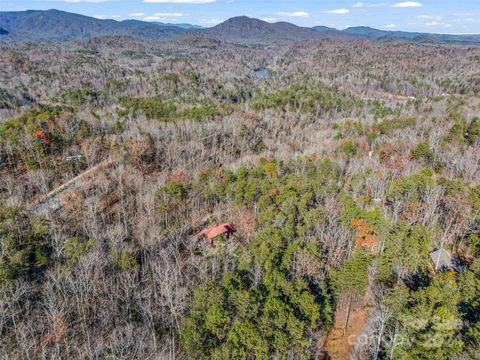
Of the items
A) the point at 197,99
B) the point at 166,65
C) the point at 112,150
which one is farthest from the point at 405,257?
the point at 166,65

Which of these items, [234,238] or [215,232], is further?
[215,232]

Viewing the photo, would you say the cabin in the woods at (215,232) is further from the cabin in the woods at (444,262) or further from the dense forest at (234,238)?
the cabin in the woods at (444,262)

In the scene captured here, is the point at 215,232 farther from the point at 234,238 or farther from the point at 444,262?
the point at 444,262

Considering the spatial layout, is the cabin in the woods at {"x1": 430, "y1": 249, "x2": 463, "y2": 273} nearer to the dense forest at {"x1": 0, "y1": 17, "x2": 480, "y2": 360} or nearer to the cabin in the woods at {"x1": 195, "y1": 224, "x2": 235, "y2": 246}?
the dense forest at {"x1": 0, "y1": 17, "x2": 480, "y2": 360}

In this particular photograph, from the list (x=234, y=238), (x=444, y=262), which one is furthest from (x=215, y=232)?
(x=444, y=262)

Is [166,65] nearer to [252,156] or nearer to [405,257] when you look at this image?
[252,156]

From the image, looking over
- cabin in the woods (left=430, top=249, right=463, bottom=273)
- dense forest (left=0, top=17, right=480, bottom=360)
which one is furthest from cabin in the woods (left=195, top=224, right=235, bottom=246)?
cabin in the woods (left=430, top=249, right=463, bottom=273)
